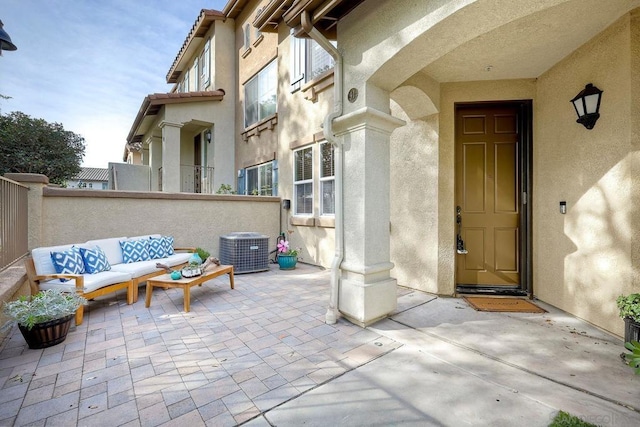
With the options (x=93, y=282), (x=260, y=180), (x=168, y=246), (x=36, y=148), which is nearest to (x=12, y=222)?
(x=93, y=282)

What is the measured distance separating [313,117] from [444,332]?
510 cm

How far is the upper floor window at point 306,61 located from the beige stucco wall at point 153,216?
3054 millimetres

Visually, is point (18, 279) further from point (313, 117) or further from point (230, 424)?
point (313, 117)

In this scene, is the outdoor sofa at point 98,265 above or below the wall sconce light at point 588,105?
below

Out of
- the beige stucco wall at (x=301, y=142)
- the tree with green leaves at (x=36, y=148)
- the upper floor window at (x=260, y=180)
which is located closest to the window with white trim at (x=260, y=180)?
the upper floor window at (x=260, y=180)

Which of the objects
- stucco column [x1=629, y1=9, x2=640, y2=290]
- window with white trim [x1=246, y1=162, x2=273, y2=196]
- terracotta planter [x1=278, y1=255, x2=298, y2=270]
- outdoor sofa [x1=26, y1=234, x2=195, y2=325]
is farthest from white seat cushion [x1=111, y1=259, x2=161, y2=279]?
stucco column [x1=629, y1=9, x2=640, y2=290]

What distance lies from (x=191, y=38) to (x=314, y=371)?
12791 mm

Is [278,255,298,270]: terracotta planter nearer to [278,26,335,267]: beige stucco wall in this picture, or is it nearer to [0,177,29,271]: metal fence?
[278,26,335,267]: beige stucco wall

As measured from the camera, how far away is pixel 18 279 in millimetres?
3189

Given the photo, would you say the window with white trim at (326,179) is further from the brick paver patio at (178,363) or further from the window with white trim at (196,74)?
the window with white trim at (196,74)

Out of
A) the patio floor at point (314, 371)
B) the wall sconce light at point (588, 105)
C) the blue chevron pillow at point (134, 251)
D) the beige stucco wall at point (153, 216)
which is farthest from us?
the beige stucco wall at point (153, 216)

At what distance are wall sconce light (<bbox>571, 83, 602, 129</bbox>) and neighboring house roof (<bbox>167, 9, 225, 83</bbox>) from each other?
10.6m

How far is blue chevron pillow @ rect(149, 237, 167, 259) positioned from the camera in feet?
16.6

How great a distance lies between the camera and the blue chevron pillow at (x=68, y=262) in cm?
369
